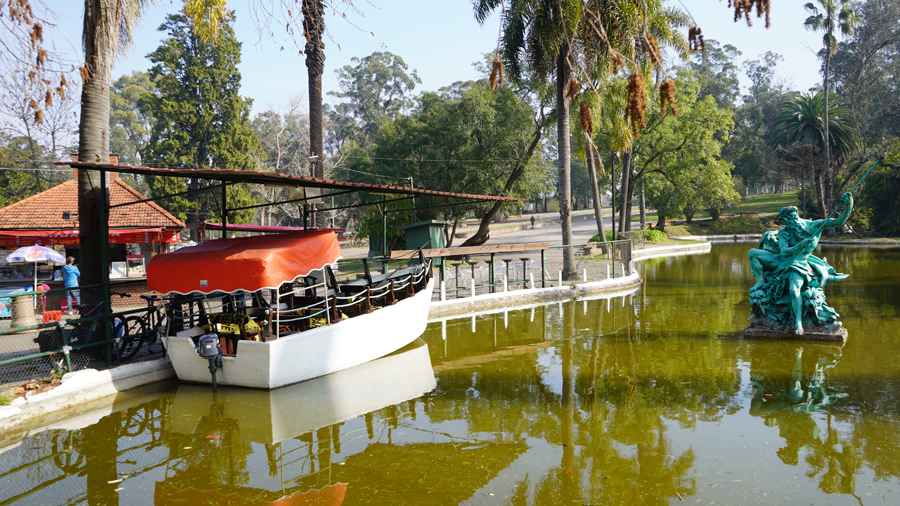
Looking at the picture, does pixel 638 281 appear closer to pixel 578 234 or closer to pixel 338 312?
pixel 338 312

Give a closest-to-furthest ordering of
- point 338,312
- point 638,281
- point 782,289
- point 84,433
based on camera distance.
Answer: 1. point 84,433
2. point 338,312
3. point 782,289
4. point 638,281

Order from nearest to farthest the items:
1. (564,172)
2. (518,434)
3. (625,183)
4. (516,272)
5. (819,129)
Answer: (518,434) → (564,172) → (516,272) → (625,183) → (819,129)

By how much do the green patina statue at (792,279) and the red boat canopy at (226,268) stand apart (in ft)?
33.6

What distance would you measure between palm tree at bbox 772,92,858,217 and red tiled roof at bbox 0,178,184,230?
49.7 metres

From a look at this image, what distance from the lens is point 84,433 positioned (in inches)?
309

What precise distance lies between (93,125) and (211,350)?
5.39 m

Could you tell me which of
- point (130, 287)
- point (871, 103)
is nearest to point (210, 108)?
point (130, 287)

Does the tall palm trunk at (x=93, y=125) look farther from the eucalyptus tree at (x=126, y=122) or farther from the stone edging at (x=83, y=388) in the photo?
the eucalyptus tree at (x=126, y=122)

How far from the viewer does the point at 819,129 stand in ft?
164

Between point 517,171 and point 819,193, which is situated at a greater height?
point 517,171

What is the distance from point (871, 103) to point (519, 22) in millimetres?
67437

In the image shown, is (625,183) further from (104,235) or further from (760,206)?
(760,206)

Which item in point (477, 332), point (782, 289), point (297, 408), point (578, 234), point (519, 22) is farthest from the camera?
point (578, 234)

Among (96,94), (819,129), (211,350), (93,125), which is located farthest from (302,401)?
(819,129)
